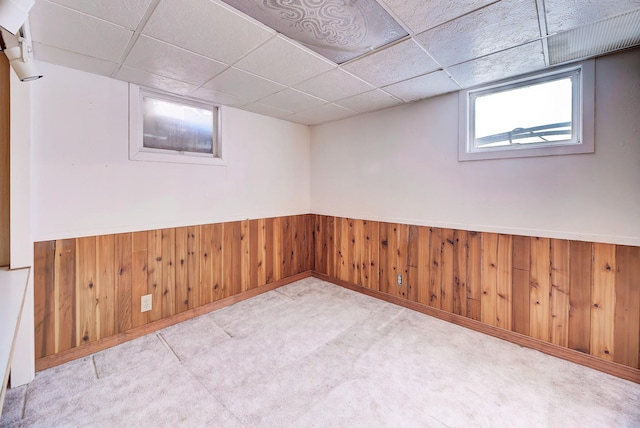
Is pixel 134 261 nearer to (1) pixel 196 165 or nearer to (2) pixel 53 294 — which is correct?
(2) pixel 53 294

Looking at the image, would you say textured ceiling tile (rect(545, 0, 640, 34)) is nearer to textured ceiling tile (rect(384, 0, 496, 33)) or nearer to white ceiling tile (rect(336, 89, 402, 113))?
textured ceiling tile (rect(384, 0, 496, 33))

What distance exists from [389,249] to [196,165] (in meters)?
2.42

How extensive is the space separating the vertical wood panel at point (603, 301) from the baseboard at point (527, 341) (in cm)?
7

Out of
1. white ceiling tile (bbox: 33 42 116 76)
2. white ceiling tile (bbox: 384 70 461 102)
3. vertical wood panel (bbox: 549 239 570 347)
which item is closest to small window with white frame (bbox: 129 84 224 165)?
white ceiling tile (bbox: 33 42 116 76)

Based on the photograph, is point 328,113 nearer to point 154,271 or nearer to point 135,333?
point 154,271

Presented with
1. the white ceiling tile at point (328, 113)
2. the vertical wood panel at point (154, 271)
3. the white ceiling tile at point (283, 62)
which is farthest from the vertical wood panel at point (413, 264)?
the vertical wood panel at point (154, 271)

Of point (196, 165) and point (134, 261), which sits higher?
point (196, 165)

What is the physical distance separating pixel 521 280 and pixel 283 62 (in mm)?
2776

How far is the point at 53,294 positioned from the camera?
2211 millimetres

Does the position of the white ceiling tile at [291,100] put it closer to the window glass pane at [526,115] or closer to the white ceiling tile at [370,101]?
the white ceiling tile at [370,101]

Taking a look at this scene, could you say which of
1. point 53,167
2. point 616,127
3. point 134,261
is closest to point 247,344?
point 134,261

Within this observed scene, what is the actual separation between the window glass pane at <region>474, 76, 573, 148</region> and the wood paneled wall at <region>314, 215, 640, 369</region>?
0.90 meters

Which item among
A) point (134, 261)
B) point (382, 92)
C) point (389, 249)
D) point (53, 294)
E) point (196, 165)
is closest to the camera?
point (53, 294)

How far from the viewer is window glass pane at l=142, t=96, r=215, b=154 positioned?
2.74 meters
